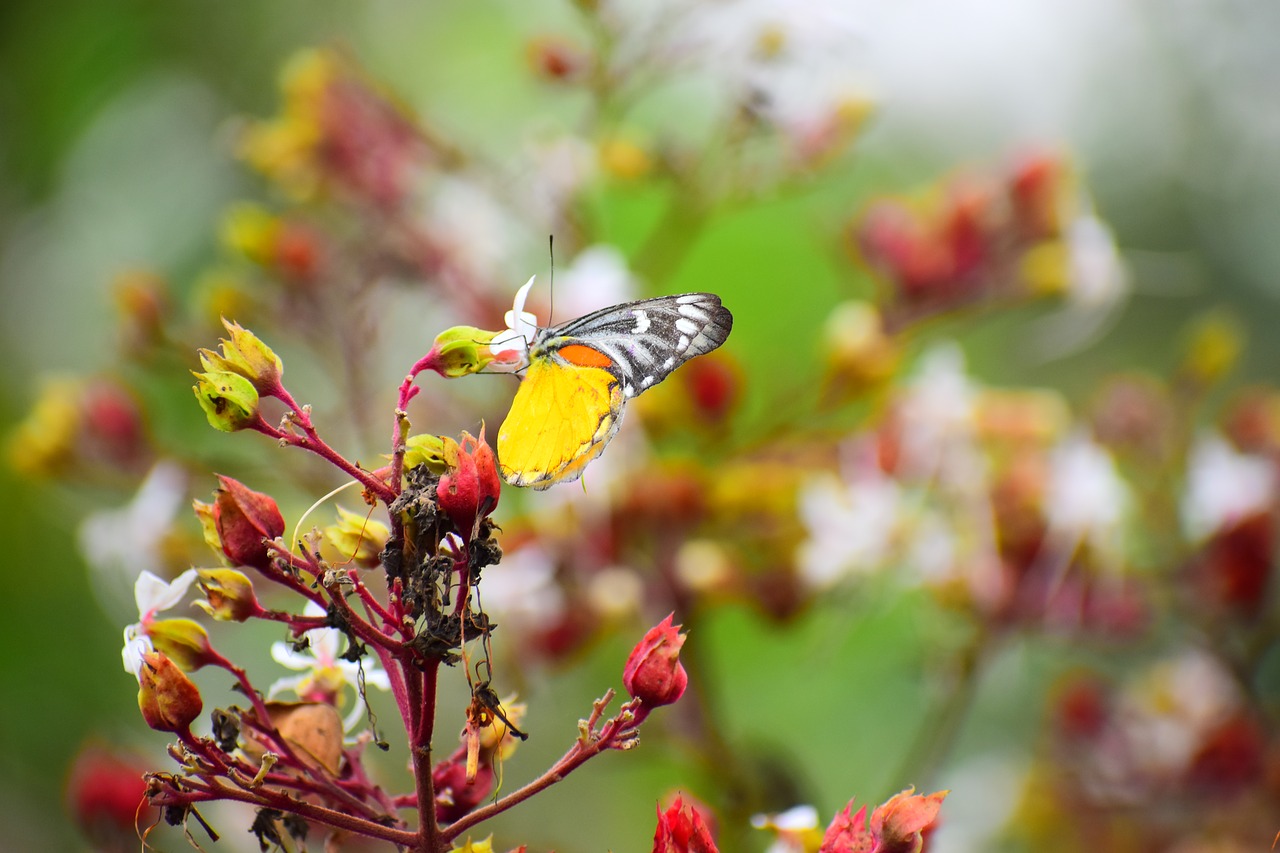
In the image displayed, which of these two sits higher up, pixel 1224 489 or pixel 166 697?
pixel 1224 489

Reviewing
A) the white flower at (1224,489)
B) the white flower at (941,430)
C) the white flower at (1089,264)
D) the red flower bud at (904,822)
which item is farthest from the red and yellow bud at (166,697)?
the white flower at (1224,489)

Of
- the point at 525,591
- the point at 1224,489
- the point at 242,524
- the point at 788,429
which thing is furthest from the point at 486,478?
the point at 1224,489

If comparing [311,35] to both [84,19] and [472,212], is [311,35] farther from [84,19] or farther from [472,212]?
[472,212]

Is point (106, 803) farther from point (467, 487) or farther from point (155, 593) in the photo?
point (467, 487)

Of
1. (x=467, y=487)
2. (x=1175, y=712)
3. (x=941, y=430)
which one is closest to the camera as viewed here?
(x=467, y=487)

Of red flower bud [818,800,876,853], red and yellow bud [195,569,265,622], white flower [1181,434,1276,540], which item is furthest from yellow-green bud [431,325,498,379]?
white flower [1181,434,1276,540]

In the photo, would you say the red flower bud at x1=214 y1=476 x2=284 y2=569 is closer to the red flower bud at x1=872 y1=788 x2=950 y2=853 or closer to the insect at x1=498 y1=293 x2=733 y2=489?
the insect at x1=498 y1=293 x2=733 y2=489

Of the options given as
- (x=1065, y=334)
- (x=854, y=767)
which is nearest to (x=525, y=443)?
(x=1065, y=334)
